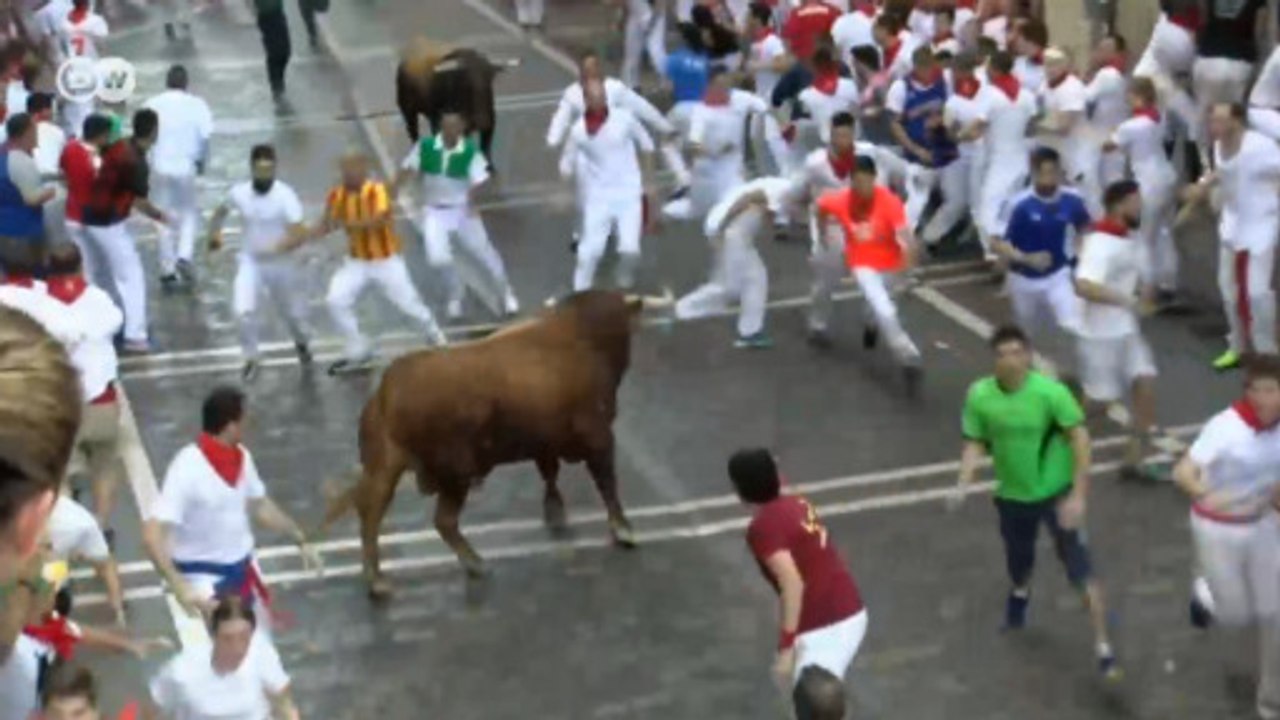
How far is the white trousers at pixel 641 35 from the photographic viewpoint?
26.1 m

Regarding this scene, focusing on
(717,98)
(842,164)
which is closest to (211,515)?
(842,164)

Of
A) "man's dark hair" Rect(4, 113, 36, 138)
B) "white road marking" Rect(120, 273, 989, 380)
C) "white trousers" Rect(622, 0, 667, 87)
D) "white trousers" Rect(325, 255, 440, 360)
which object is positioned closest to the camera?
"white trousers" Rect(325, 255, 440, 360)

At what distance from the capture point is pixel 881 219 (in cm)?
1485

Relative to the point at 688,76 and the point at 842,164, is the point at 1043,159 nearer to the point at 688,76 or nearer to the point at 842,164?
Answer: the point at 842,164

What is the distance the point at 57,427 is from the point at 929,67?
16232 millimetres

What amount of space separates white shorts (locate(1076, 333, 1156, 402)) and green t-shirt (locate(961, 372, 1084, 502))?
8.39ft

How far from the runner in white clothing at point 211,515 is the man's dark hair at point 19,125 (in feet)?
Result: 24.8

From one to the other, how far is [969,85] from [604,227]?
10.8 feet

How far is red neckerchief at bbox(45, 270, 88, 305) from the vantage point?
12.0 metres

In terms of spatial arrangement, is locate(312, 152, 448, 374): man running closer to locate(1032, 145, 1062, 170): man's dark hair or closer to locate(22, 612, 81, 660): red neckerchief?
locate(1032, 145, 1062, 170): man's dark hair

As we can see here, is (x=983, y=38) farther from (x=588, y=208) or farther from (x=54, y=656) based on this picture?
(x=54, y=656)

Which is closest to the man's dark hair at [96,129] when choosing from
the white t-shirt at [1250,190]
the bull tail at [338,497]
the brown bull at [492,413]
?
the bull tail at [338,497]

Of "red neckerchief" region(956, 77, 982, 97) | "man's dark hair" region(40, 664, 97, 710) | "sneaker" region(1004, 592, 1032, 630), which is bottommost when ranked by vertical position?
"sneaker" region(1004, 592, 1032, 630)

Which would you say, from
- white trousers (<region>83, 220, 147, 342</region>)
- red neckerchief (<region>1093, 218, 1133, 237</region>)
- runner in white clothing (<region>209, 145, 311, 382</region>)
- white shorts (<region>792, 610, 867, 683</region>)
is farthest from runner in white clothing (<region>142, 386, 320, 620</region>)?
white trousers (<region>83, 220, 147, 342</region>)
